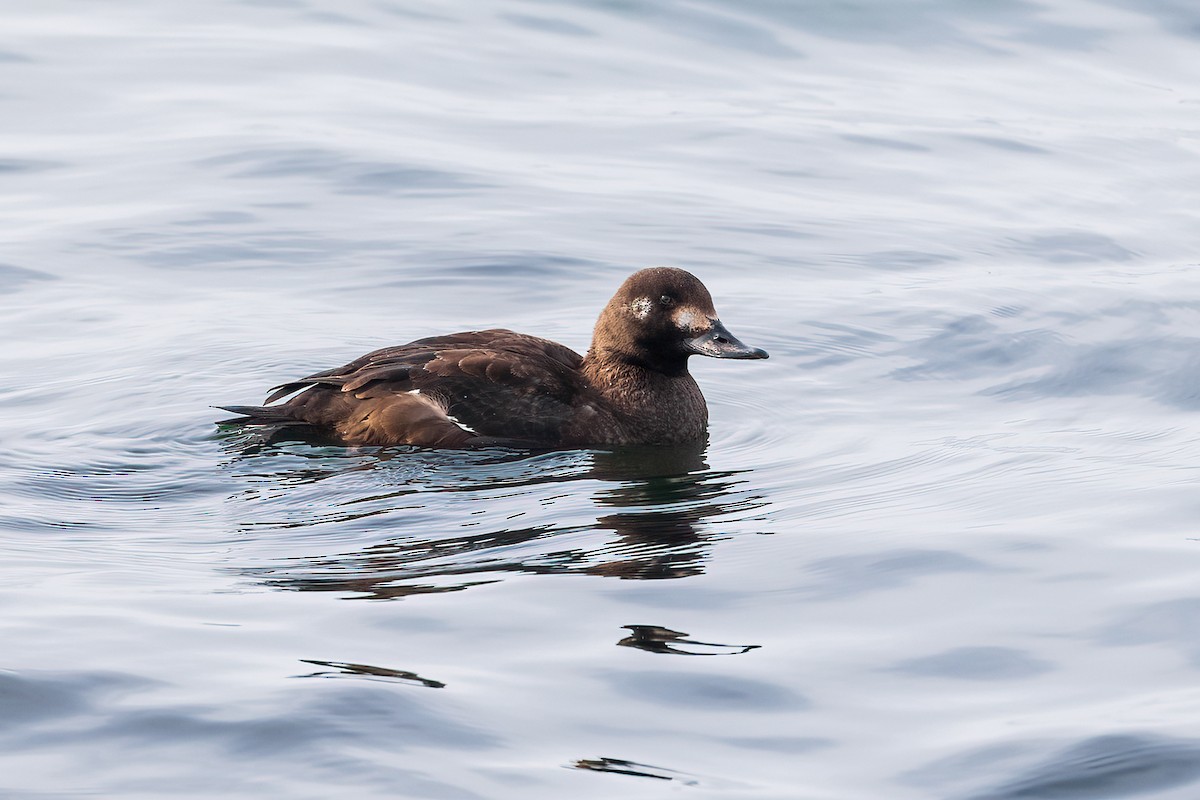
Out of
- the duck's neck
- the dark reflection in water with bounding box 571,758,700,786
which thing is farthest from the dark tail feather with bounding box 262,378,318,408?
the dark reflection in water with bounding box 571,758,700,786

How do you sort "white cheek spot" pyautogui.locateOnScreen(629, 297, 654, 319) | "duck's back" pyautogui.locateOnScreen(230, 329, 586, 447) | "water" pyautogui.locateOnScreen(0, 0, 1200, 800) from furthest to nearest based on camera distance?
"white cheek spot" pyautogui.locateOnScreen(629, 297, 654, 319) → "duck's back" pyautogui.locateOnScreen(230, 329, 586, 447) → "water" pyautogui.locateOnScreen(0, 0, 1200, 800)

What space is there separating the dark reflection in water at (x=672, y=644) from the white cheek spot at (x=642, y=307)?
9.72ft

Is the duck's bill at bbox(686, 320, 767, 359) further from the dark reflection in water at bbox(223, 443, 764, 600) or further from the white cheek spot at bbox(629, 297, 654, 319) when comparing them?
the dark reflection in water at bbox(223, 443, 764, 600)

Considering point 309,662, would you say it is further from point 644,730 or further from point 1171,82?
point 1171,82

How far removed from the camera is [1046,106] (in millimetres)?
15336

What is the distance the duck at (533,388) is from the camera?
8.27 metres

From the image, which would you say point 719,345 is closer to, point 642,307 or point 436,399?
point 642,307

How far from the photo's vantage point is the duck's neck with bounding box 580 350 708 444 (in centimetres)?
861

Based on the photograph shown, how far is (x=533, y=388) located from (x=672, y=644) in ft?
9.11

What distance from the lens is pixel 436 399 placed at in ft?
27.1

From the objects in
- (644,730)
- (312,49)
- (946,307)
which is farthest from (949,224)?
(644,730)

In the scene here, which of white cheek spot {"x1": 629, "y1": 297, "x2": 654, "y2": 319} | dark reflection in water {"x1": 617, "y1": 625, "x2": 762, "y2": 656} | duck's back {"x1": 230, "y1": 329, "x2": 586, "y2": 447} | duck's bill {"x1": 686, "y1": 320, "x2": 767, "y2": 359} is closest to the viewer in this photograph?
dark reflection in water {"x1": 617, "y1": 625, "x2": 762, "y2": 656}

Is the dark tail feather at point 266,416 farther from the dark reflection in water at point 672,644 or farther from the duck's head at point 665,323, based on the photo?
the dark reflection in water at point 672,644

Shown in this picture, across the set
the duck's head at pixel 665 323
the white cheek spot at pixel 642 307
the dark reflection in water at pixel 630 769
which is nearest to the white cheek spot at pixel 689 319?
the duck's head at pixel 665 323
